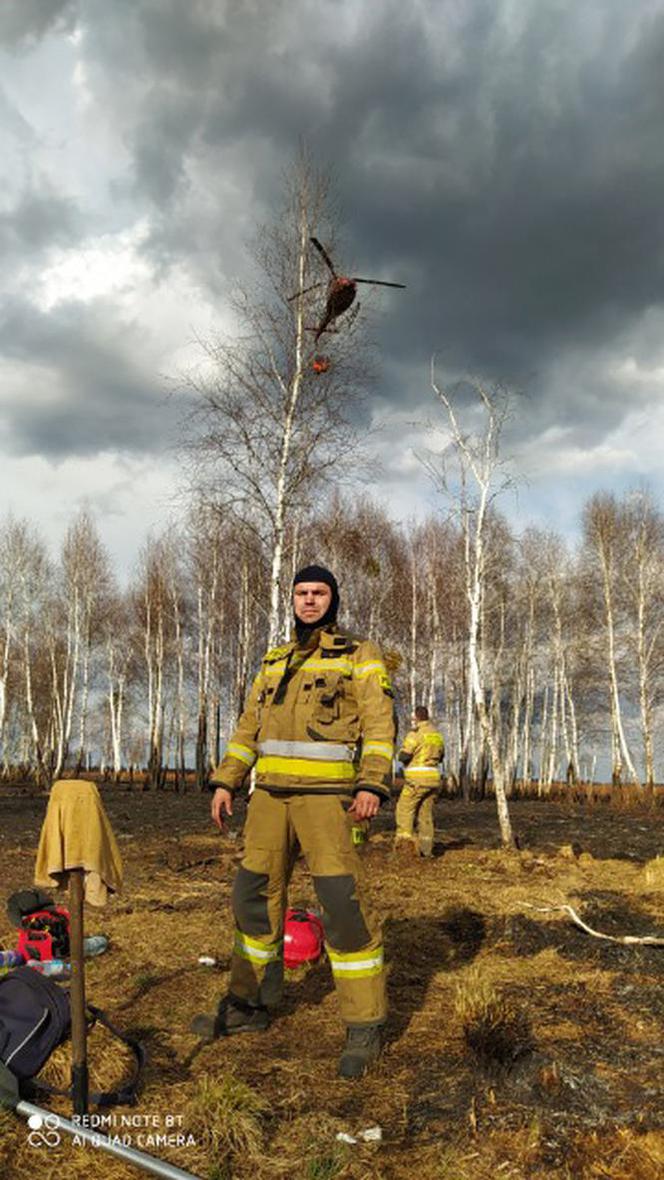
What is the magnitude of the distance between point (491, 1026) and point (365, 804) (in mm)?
1308

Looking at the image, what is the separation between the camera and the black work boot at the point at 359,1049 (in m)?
3.36

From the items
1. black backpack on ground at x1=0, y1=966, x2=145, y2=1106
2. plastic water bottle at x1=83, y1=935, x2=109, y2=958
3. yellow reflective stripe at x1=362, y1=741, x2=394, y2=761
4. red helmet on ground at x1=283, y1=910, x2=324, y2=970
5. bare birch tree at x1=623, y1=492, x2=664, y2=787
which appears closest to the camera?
black backpack on ground at x1=0, y1=966, x2=145, y2=1106

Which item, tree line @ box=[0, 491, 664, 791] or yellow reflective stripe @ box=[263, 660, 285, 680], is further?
tree line @ box=[0, 491, 664, 791]

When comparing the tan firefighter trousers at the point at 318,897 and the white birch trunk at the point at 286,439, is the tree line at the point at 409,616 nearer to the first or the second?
the white birch trunk at the point at 286,439

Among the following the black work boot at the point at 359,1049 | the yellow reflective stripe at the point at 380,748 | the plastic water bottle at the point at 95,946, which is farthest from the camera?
the plastic water bottle at the point at 95,946

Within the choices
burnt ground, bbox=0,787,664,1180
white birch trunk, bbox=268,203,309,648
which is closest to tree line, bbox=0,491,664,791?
white birch trunk, bbox=268,203,309,648

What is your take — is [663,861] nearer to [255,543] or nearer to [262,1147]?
[262,1147]

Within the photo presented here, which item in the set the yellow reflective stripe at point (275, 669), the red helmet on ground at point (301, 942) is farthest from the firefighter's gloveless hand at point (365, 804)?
the red helmet on ground at point (301, 942)

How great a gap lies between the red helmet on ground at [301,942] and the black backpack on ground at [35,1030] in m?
1.74

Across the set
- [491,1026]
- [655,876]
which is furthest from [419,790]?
[491,1026]

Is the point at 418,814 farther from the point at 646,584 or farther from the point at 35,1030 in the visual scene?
the point at 646,584

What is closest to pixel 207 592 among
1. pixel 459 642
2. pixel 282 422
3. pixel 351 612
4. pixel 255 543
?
pixel 351 612

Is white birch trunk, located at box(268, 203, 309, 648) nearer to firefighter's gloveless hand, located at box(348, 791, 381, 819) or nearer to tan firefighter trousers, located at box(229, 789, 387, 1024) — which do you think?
tan firefighter trousers, located at box(229, 789, 387, 1024)

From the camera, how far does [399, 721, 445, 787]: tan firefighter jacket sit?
1005 centimetres
